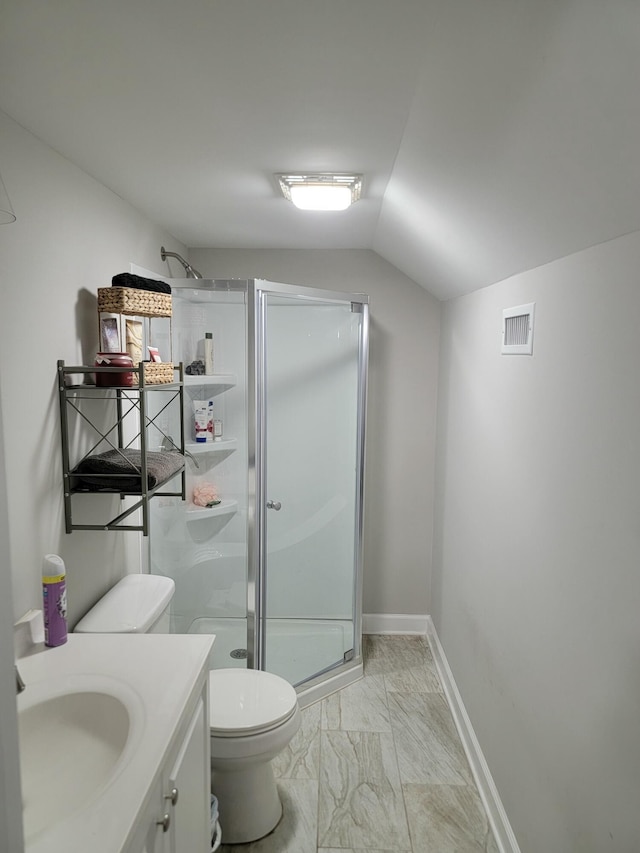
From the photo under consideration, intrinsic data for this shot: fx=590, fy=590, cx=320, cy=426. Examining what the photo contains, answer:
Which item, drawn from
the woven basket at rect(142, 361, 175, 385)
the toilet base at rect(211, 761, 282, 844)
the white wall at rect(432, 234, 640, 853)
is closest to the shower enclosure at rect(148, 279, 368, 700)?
the woven basket at rect(142, 361, 175, 385)

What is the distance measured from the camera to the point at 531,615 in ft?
5.78

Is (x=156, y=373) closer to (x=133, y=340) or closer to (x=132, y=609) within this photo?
(x=133, y=340)

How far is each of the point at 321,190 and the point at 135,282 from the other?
Answer: 28.7 inches

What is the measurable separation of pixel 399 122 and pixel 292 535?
189 centimetres

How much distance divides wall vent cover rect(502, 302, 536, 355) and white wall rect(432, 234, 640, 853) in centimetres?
4

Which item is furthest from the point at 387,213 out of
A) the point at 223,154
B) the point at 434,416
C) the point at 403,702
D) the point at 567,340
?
the point at 403,702

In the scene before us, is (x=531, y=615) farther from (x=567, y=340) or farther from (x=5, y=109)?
(x=5, y=109)

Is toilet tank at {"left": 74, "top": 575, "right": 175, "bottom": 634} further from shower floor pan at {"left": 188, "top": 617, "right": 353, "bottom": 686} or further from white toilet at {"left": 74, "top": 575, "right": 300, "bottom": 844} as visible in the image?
shower floor pan at {"left": 188, "top": 617, "right": 353, "bottom": 686}

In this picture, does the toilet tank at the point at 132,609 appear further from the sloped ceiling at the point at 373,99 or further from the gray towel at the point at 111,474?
the sloped ceiling at the point at 373,99

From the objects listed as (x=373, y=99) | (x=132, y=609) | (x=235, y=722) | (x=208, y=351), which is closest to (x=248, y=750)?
(x=235, y=722)

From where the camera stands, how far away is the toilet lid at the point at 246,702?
1.96 m

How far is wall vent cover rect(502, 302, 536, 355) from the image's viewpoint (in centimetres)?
182

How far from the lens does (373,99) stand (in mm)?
1386

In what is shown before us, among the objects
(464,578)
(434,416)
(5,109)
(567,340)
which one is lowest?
(464,578)
